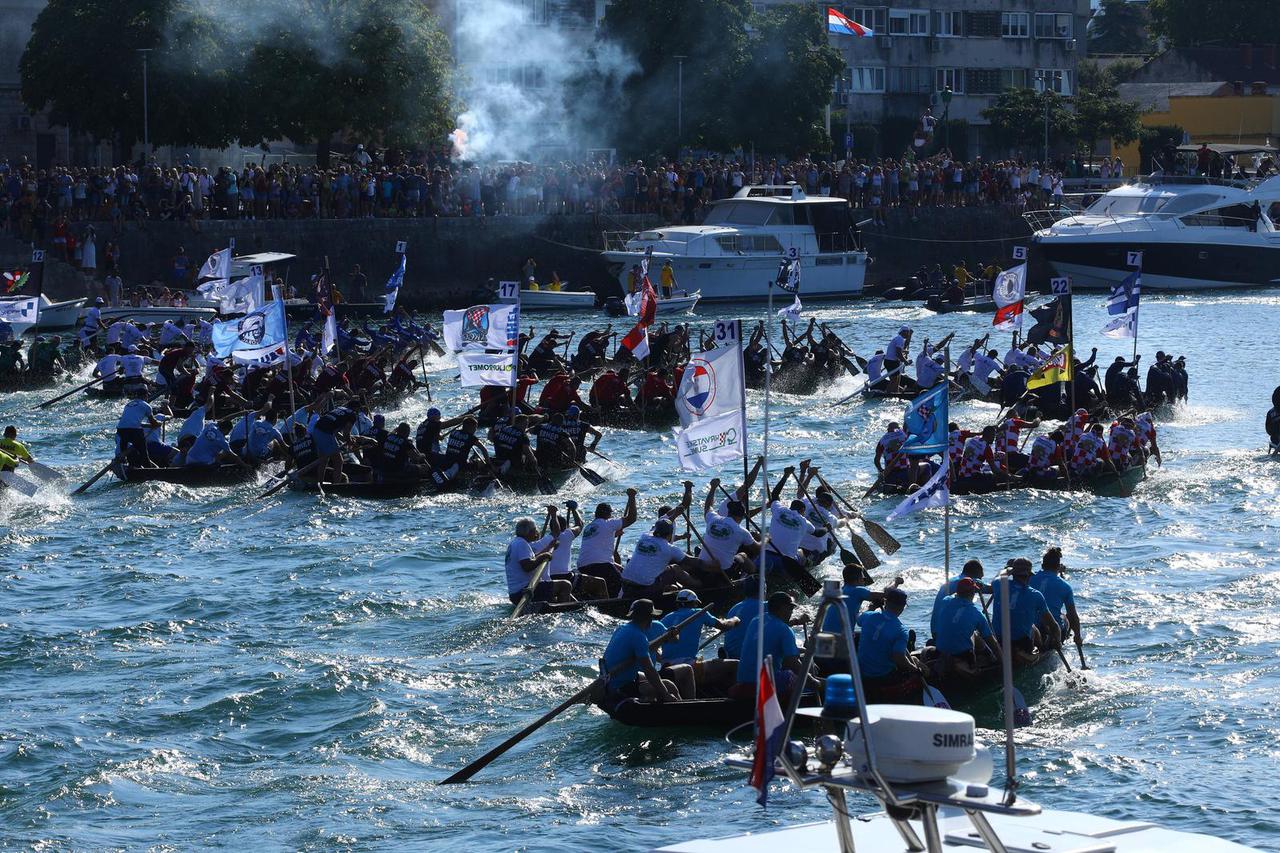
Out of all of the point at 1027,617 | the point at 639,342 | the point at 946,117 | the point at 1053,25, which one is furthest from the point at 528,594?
the point at 1053,25

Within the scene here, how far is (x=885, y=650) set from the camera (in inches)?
637

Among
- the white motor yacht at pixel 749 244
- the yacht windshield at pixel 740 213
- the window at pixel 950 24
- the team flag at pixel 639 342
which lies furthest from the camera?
the window at pixel 950 24

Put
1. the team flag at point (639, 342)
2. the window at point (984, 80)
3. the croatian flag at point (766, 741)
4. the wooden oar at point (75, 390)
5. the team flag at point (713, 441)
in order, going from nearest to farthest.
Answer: the croatian flag at point (766, 741), the team flag at point (713, 441), the team flag at point (639, 342), the wooden oar at point (75, 390), the window at point (984, 80)

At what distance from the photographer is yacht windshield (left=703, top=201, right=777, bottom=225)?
56.3m

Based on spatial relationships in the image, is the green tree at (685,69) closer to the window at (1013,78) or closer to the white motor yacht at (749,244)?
the white motor yacht at (749,244)

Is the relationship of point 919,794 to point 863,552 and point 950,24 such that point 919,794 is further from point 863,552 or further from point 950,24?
point 950,24

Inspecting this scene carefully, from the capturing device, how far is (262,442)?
2867 cm

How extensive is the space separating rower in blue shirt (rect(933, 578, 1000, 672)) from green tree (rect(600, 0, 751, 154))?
168 ft

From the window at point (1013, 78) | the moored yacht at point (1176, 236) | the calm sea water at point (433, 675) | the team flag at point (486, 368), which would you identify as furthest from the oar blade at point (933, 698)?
the window at point (1013, 78)

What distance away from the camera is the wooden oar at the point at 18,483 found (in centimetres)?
2664

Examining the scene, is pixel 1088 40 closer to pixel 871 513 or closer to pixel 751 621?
pixel 871 513

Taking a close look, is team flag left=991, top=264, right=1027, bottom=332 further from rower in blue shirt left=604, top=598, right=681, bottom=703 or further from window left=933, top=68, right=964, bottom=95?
window left=933, top=68, right=964, bottom=95

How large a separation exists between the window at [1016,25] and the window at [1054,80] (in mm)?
2008

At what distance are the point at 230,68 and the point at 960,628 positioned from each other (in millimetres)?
43763
